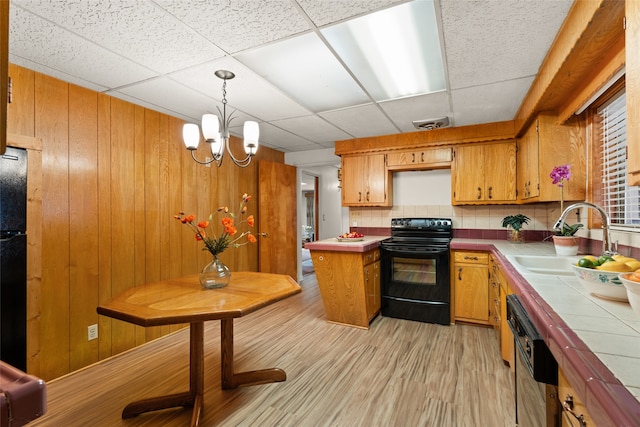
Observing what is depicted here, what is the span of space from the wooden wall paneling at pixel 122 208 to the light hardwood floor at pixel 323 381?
0.29 m

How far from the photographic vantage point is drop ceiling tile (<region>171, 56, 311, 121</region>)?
2143mm

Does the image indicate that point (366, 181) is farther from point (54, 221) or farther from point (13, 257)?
point (13, 257)

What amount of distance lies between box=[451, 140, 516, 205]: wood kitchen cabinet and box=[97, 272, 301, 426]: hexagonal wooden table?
101 inches

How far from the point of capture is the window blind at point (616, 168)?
Answer: 1.78m

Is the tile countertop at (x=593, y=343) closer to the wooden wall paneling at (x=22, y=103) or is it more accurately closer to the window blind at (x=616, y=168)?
the window blind at (x=616, y=168)

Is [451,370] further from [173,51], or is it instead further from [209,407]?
[173,51]

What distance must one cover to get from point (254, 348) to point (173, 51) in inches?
95.9

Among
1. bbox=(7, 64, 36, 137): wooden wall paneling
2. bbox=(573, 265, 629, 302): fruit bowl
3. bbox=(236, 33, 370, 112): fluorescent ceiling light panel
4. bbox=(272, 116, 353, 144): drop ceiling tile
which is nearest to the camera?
bbox=(573, 265, 629, 302): fruit bowl

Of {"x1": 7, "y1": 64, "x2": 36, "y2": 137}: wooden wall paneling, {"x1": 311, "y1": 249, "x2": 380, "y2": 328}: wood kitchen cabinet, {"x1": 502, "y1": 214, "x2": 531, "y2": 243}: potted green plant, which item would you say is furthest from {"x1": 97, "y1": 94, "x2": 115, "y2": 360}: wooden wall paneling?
{"x1": 502, "y1": 214, "x2": 531, "y2": 243}: potted green plant

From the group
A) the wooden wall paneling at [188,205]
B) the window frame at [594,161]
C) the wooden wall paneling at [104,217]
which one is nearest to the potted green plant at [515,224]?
the window frame at [594,161]

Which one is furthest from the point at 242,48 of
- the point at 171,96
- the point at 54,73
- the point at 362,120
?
the point at 362,120

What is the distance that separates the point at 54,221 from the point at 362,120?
2930 millimetres

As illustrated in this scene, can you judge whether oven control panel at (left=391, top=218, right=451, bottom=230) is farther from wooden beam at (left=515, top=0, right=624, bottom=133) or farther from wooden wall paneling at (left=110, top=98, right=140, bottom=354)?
wooden wall paneling at (left=110, top=98, right=140, bottom=354)

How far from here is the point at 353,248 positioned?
299 cm
